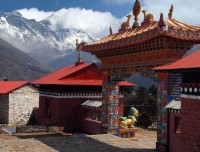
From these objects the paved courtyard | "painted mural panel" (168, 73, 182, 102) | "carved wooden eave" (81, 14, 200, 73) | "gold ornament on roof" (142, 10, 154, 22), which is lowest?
the paved courtyard

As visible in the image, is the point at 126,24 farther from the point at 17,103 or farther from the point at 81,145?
the point at 17,103

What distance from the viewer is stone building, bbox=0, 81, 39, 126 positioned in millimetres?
26500

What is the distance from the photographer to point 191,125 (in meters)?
10.5

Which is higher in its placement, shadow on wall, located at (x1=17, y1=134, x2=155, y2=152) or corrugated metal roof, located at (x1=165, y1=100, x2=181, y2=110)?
corrugated metal roof, located at (x1=165, y1=100, x2=181, y2=110)

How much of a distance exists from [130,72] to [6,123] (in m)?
14.0

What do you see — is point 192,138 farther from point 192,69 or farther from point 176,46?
point 176,46

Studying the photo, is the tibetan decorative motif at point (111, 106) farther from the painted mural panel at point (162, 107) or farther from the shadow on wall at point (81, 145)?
the painted mural panel at point (162, 107)

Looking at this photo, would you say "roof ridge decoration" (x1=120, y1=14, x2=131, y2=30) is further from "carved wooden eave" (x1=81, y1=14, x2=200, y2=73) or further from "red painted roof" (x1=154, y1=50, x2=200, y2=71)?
"red painted roof" (x1=154, y1=50, x2=200, y2=71)

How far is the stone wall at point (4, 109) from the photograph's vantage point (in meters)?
26.6

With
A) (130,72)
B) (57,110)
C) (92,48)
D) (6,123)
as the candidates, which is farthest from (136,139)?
(6,123)

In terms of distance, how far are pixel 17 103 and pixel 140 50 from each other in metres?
15.0

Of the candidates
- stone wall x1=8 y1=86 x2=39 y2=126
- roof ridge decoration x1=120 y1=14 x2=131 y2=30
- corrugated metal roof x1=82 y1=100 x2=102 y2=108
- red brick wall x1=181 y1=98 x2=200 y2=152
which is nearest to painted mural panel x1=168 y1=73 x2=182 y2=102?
red brick wall x1=181 y1=98 x2=200 y2=152

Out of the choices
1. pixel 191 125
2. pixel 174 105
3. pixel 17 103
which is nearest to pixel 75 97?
pixel 17 103

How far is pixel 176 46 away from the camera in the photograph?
1326 cm
